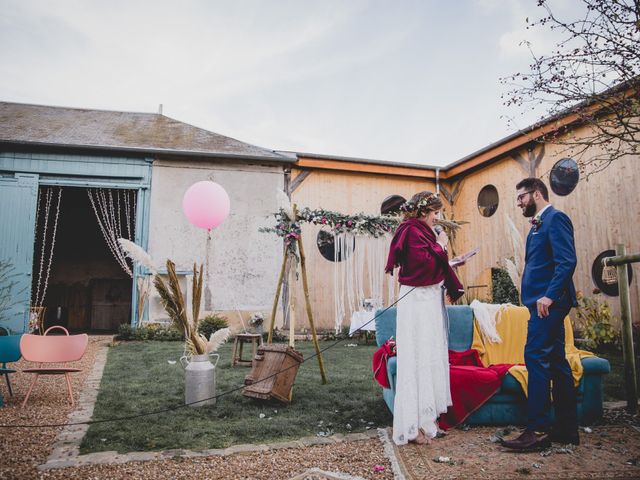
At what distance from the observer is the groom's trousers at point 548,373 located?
3072 mm

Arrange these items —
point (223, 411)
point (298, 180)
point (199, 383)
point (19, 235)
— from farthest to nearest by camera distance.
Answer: point (298, 180) → point (19, 235) → point (199, 383) → point (223, 411)

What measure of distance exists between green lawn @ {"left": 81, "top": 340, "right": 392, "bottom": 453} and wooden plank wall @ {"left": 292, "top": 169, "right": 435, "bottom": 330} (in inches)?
193

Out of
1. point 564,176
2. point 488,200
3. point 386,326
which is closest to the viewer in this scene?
point 386,326

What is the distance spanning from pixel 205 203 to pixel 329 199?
19.3 ft

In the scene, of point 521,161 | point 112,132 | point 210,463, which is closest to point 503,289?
point 521,161

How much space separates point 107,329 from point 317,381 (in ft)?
40.4

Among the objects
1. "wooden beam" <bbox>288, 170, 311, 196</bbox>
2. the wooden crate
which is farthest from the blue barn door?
the wooden crate

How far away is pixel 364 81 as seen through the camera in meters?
11.4

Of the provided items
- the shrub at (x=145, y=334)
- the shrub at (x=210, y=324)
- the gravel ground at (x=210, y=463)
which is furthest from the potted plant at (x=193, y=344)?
the shrub at (x=210, y=324)

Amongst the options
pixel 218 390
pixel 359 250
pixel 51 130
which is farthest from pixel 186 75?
pixel 218 390

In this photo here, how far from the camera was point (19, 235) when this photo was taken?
1034 centimetres

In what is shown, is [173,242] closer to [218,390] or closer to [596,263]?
[218,390]

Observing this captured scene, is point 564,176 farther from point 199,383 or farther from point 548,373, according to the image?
point 199,383

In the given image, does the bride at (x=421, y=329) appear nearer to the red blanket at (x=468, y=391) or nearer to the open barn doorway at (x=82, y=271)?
the red blanket at (x=468, y=391)
